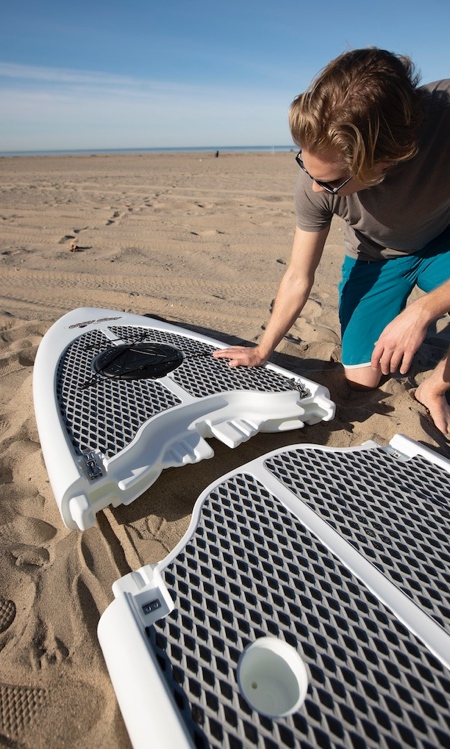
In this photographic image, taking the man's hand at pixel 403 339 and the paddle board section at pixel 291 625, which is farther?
the man's hand at pixel 403 339

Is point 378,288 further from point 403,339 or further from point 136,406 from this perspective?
point 136,406

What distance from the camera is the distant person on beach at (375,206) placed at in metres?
1.29

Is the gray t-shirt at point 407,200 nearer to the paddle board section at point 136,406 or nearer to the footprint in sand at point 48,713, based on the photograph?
the paddle board section at point 136,406

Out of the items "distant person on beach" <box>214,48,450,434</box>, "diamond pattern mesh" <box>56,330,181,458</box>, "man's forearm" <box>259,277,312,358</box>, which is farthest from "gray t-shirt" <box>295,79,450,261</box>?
"diamond pattern mesh" <box>56,330,181,458</box>

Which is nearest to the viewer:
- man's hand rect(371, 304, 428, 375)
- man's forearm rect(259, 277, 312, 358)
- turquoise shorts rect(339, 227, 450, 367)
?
man's hand rect(371, 304, 428, 375)

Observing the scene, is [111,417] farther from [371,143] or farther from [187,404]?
[371,143]

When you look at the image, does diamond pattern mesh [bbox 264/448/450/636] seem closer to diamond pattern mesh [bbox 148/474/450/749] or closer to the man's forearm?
diamond pattern mesh [bbox 148/474/450/749]

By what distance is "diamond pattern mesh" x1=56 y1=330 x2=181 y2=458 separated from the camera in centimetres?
140

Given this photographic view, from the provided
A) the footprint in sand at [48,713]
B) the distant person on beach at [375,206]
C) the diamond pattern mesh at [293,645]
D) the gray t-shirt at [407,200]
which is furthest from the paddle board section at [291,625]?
the gray t-shirt at [407,200]

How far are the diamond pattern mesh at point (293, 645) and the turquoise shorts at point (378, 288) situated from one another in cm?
138

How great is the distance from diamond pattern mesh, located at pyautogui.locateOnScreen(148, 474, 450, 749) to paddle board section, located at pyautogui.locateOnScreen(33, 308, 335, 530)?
356 mm

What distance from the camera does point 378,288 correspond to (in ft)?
7.55

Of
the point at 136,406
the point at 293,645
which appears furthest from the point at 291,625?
the point at 136,406

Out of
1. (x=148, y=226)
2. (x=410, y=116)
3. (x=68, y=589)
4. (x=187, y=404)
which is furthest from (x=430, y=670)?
(x=148, y=226)
